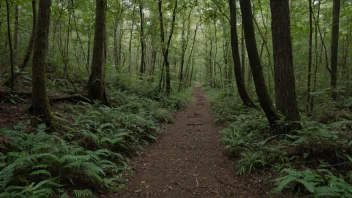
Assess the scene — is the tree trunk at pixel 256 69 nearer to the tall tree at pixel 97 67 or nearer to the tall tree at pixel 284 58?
the tall tree at pixel 284 58

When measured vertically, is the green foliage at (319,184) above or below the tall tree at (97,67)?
below

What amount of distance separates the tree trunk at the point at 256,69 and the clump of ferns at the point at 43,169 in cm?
481

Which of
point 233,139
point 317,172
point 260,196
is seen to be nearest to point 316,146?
point 317,172

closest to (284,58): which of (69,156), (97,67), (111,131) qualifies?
(111,131)

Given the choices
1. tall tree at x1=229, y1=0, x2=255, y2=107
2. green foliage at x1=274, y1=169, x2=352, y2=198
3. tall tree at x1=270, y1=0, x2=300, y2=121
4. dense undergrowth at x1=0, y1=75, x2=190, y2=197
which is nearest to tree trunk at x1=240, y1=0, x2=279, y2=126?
tall tree at x1=270, y1=0, x2=300, y2=121

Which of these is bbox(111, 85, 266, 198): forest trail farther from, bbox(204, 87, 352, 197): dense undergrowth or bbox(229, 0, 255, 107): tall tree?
bbox(229, 0, 255, 107): tall tree

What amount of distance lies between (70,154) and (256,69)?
614 centimetres

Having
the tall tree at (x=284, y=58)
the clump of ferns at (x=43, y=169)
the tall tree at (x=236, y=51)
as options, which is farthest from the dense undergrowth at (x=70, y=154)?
the tall tree at (x=236, y=51)

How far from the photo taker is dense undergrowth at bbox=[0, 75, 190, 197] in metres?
3.32

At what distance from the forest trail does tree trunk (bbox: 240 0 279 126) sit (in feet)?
6.25

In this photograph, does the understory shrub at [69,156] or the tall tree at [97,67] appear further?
the tall tree at [97,67]

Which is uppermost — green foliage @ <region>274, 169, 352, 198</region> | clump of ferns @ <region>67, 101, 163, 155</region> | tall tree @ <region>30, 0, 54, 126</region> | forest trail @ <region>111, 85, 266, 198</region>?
tall tree @ <region>30, 0, 54, 126</region>

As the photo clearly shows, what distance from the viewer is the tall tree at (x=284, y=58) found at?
562cm

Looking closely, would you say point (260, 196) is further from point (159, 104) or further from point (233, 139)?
point (159, 104)
